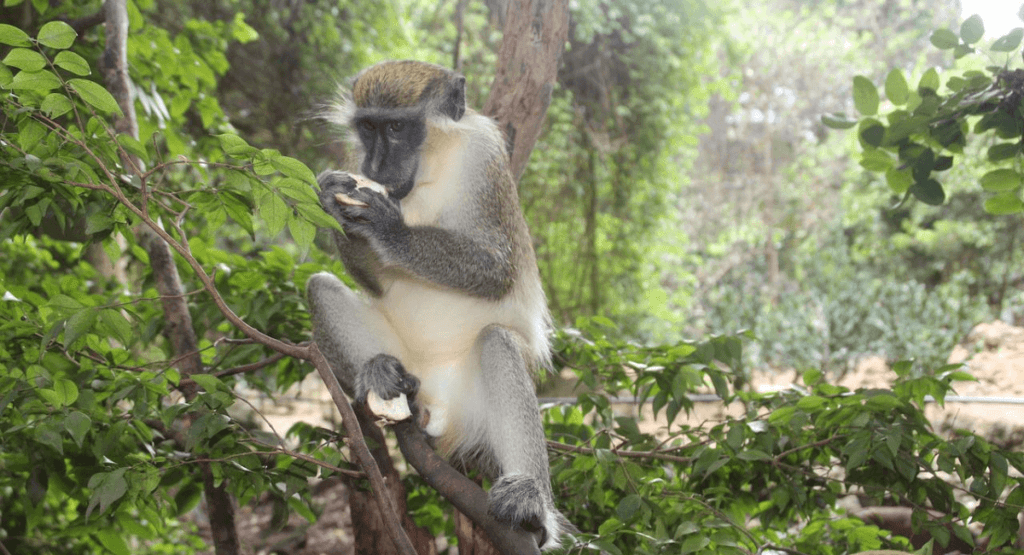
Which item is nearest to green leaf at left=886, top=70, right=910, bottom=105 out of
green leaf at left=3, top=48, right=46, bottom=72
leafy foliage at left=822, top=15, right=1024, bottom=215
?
leafy foliage at left=822, top=15, right=1024, bottom=215

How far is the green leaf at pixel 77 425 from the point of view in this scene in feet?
5.29

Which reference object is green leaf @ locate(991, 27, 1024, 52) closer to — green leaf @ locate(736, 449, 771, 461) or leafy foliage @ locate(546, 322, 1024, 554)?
leafy foliage @ locate(546, 322, 1024, 554)

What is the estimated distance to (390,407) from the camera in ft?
7.49

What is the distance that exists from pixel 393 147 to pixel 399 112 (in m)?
0.13

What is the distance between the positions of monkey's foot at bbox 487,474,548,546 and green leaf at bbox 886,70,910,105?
1845 millimetres

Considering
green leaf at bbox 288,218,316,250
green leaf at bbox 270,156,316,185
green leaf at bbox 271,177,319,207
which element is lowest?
green leaf at bbox 288,218,316,250

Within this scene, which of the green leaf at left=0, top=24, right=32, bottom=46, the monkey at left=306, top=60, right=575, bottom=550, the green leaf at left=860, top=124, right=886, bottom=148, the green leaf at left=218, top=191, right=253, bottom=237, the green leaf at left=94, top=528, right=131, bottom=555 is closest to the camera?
the green leaf at left=0, top=24, right=32, bottom=46

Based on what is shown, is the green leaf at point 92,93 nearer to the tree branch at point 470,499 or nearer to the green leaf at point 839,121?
the tree branch at point 470,499

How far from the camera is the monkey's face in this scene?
244 centimetres

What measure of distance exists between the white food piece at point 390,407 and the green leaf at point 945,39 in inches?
Result: 84.5

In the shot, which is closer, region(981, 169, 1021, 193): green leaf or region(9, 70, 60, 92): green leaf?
region(9, 70, 60, 92): green leaf

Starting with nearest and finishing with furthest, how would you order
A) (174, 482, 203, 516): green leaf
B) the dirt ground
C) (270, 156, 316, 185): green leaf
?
(270, 156, 316, 185): green leaf < (174, 482, 203, 516): green leaf < the dirt ground

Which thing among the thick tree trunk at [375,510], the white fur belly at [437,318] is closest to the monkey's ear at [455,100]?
the white fur belly at [437,318]

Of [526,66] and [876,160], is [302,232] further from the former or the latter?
[876,160]
